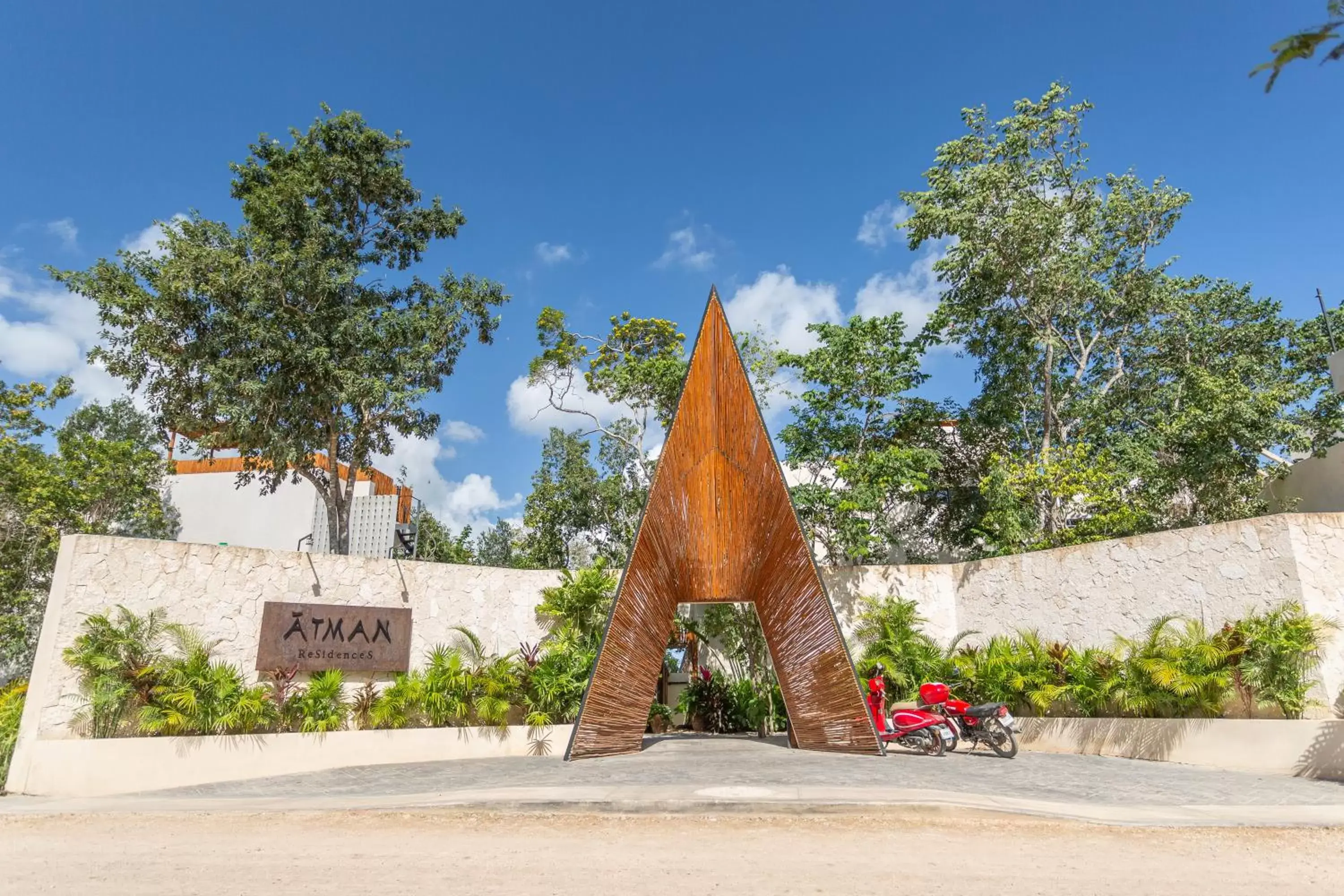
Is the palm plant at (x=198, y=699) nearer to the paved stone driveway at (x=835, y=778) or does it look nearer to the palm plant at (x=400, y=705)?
the paved stone driveway at (x=835, y=778)

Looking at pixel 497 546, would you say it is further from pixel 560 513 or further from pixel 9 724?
pixel 9 724

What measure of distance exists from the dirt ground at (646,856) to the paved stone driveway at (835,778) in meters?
1.17

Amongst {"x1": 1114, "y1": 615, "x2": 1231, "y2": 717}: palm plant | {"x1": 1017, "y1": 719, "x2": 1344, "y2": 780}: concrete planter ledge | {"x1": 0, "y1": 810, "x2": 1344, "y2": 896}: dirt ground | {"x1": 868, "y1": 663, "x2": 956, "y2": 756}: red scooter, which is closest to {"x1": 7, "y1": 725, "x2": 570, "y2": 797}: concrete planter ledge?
{"x1": 0, "y1": 810, "x2": 1344, "y2": 896}: dirt ground

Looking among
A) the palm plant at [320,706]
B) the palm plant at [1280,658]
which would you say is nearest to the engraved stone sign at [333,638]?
the palm plant at [320,706]

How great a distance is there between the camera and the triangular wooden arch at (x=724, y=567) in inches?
369

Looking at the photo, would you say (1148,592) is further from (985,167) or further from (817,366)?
(985,167)

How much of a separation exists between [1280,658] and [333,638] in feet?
34.1

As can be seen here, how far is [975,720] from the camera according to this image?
968 cm

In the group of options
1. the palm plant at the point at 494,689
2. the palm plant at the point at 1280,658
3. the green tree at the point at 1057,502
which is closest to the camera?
the palm plant at the point at 1280,658

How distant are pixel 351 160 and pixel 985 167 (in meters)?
11.6

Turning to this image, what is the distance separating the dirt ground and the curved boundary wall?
3.03 metres

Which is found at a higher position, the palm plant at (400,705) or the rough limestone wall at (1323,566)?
the rough limestone wall at (1323,566)

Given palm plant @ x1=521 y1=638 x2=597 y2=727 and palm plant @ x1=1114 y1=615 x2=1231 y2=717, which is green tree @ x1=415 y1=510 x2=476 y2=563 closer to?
palm plant @ x1=521 y1=638 x2=597 y2=727

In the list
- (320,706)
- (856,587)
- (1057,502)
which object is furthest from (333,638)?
(1057,502)
